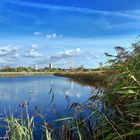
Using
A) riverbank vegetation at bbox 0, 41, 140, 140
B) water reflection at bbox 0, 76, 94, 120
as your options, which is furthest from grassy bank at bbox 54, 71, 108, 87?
water reflection at bbox 0, 76, 94, 120

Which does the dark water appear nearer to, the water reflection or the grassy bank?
the water reflection

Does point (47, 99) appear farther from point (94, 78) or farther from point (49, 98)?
point (94, 78)

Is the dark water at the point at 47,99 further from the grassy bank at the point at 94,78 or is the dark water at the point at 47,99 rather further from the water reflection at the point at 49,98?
the grassy bank at the point at 94,78

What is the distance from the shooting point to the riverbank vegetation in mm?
4945

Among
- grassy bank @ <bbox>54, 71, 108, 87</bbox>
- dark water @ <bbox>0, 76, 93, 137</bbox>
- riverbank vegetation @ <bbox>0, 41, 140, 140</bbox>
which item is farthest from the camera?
dark water @ <bbox>0, 76, 93, 137</bbox>

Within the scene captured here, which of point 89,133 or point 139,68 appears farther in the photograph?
point 89,133

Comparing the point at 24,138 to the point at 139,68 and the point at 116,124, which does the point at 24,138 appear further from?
the point at 139,68

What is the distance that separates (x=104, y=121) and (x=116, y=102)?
2.05 ft

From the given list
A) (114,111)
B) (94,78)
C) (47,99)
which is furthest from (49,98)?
(94,78)

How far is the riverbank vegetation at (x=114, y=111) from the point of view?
16.2ft

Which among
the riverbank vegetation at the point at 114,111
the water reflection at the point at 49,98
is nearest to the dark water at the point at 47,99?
the water reflection at the point at 49,98

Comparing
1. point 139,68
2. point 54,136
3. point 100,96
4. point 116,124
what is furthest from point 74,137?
point 139,68

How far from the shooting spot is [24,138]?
552cm

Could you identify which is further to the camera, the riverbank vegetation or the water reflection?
the water reflection
